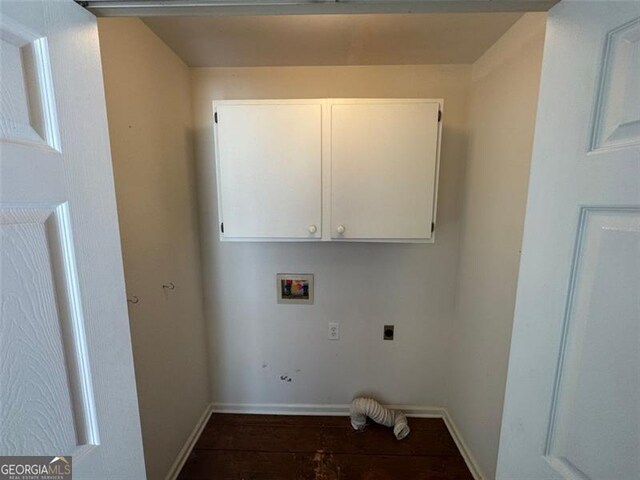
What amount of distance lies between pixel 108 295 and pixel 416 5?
848 mm

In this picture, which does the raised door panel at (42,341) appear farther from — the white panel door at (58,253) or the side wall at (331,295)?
the side wall at (331,295)

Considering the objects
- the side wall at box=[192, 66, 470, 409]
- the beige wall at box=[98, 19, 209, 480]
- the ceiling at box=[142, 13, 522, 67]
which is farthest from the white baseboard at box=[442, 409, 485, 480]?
the ceiling at box=[142, 13, 522, 67]

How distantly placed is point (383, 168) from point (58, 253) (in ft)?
3.86

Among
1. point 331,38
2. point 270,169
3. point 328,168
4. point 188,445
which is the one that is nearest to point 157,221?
point 270,169

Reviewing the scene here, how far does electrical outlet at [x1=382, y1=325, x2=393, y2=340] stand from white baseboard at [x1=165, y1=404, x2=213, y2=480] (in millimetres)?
1323

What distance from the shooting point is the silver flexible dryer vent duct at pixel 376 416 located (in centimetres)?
166

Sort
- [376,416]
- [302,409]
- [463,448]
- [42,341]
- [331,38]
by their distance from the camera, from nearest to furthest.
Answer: [42,341] < [331,38] < [463,448] < [376,416] < [302,409]

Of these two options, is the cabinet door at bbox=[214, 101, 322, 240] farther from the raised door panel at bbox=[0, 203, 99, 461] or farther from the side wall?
the raised door panel at bbox=[0, 203, 99, 461]

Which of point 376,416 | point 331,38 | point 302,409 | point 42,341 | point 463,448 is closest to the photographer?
point 42,341

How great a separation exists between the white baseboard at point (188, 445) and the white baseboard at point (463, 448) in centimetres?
162

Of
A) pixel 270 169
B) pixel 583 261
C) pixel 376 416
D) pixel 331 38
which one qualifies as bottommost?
pixel 376 416

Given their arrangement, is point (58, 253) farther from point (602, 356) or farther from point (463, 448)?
point (463, 448)

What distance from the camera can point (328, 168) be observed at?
4.17ft

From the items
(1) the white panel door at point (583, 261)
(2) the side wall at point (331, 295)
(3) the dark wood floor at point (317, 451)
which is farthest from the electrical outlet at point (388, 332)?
(1) the white panel door at point (583, 261)
